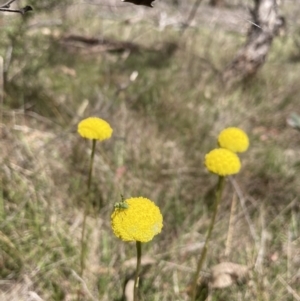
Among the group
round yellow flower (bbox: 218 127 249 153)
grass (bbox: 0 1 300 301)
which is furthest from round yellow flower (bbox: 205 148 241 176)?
grass (bbox: 0 1 300 301)

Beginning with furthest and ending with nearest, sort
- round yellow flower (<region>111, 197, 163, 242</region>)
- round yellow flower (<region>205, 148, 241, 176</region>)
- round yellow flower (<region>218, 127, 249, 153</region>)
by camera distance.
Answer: round yellow flower (<region>218, 127, 249, 153</region>)
round yellow flower (<region>205, 148, 241, 176</region>)
round yellow flower (<region>111, 197, 163, 242</region>)

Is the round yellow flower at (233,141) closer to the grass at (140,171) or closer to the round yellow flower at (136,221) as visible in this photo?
the grass at (140,171)

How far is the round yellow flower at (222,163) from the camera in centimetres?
105

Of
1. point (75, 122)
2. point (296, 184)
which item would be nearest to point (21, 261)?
point (75, 122)

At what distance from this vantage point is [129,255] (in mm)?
1424

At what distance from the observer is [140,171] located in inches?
71.8

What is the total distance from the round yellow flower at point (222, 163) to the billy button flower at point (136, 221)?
0.29 m

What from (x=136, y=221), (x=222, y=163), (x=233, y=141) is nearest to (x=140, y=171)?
(x=233, y=141)

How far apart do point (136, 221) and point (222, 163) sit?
0.35m

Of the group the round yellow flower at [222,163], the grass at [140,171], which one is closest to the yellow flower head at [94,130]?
the round yellow flower at [222,163]

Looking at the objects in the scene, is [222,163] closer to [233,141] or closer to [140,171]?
[233,141]

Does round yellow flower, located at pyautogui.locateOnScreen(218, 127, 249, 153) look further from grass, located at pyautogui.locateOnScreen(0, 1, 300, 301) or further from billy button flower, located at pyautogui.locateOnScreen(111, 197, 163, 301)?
billy button flower, located at pyautogui.locateOnScreen(111, 197, 163, 301)

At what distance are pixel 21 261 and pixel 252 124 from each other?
150 centimetres

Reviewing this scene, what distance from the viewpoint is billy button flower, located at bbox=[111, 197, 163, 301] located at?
0.79 meters
